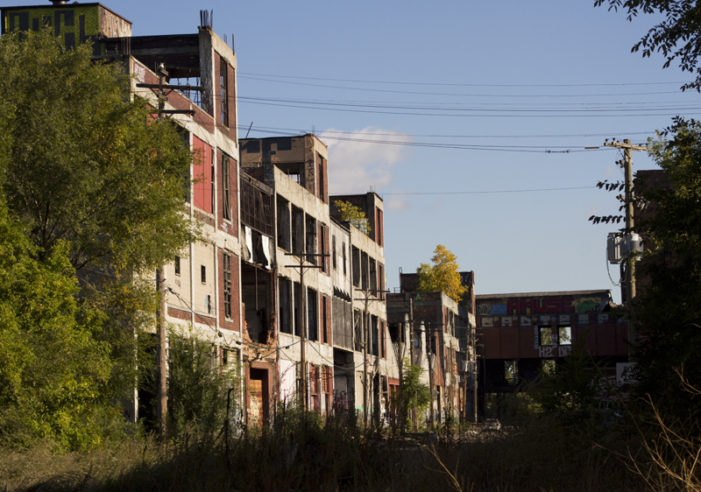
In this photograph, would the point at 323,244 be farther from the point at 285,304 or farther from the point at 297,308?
the point at 285,304

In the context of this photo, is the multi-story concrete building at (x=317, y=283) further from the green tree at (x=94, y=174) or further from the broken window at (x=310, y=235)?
the green tree at (x=94, y=174)

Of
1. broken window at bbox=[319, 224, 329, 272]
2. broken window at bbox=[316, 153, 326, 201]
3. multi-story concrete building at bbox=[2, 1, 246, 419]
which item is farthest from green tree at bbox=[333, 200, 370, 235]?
multi-story concrete building at bbox=[2, 1, 246, 419]

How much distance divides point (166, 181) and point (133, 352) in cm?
459

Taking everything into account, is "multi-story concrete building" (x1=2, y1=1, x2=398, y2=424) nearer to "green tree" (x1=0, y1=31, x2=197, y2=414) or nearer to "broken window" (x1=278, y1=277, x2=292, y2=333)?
"broken window" (x1=278, y1=277, x2=292, y2=333)

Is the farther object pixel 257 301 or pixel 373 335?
pixel 373 335

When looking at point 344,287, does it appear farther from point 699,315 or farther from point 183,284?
point 699,315

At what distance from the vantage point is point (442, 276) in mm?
112000

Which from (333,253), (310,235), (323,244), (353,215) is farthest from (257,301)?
(353,215)

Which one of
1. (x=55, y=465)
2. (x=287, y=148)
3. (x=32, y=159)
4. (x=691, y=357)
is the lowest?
(x=55, y=465)

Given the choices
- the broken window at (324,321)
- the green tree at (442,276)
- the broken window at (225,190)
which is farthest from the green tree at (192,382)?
the green tree at (442,276)

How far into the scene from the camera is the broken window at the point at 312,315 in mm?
55594

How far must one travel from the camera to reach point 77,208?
25.9 m

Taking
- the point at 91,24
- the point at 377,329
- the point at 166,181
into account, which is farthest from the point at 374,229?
the point at 166,181

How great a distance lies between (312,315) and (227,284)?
13812mm
